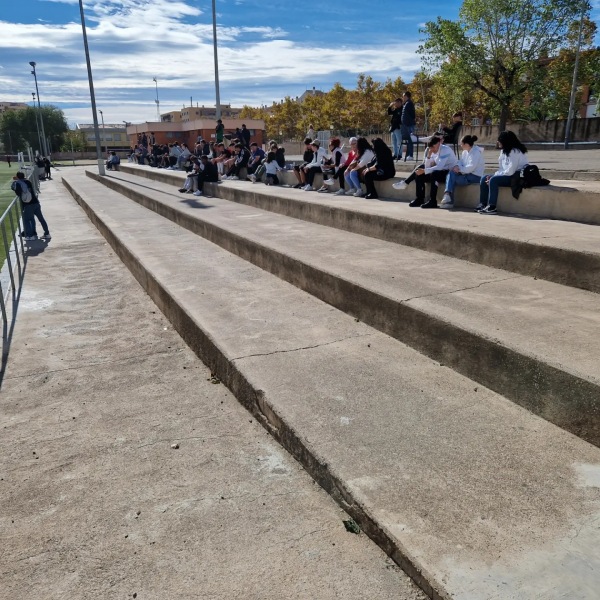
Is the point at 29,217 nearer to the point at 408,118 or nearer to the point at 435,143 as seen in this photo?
the point at 435,143

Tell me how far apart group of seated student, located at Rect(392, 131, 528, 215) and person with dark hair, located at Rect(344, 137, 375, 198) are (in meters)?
1.62

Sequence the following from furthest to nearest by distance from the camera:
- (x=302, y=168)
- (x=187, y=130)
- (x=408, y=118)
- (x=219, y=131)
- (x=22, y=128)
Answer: (x=22, y=128) < (x=187, y=130) < (x=219, y=131) < (x=302, y=168) < (x=408, y=118)

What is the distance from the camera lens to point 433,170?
786 cm

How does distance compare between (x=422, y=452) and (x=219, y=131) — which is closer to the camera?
(x=422, y=452)

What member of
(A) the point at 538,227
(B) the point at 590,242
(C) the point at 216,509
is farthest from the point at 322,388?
(A) the point at 538,227

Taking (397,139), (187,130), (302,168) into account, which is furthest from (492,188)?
(187,130)

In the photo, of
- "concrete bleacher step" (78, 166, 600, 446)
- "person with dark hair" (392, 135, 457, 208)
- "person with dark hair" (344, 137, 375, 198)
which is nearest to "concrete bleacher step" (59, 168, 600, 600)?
"concrete bleacher step" (78, 166, 600, 446)

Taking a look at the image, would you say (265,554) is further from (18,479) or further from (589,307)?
(589,307)

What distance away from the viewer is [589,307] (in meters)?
3.73

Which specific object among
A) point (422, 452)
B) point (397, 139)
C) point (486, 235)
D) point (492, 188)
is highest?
point (397, 139)

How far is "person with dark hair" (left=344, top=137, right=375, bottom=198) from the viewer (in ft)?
32.9

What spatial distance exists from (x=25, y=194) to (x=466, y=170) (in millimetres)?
9563

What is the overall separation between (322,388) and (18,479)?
6.26 feet

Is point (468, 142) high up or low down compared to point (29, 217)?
up
